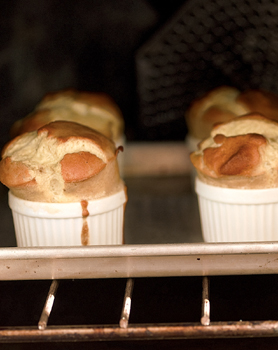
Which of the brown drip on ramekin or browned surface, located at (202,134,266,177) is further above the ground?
browned surface, located at (202,134,266,177)

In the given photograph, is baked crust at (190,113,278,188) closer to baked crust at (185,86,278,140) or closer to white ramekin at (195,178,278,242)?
white ramekin at (195,178,278,242)

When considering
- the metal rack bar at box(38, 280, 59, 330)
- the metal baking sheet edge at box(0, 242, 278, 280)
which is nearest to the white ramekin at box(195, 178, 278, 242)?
the metal baking sheet edge at box(0, 242, 278, 280)

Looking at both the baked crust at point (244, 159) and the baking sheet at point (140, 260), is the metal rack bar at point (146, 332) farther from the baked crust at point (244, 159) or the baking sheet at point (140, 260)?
the baked crust at point (244, 159)

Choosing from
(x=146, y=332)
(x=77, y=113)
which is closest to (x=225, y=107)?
(x=77, y=113)

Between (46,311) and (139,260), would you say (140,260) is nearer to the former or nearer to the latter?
(139,260)

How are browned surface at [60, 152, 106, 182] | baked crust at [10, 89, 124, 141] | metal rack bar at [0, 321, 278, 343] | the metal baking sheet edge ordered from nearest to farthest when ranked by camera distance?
metal rack bar at [0, 321, 278, 343], the metal baking sheet edge, browned surface at [60, 152, 106, 182], baked crust at [10, 89, 124, 141]

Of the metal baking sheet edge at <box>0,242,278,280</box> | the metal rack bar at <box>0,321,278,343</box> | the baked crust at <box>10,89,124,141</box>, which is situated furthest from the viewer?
the baked crust at <box>10,89,124,141</box>

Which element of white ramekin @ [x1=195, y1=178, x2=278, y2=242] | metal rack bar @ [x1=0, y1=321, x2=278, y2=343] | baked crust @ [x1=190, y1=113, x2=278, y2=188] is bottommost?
white ramekin @ [x1=195, y1=178, x2=278, y2=242]

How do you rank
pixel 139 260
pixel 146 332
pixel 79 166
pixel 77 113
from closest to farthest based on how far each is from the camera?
pixel 146 332 < pixel 139 260 < pixel 79 166 < pixel 77 113

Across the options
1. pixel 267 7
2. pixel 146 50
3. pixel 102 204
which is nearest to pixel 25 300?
pixel 102 204
